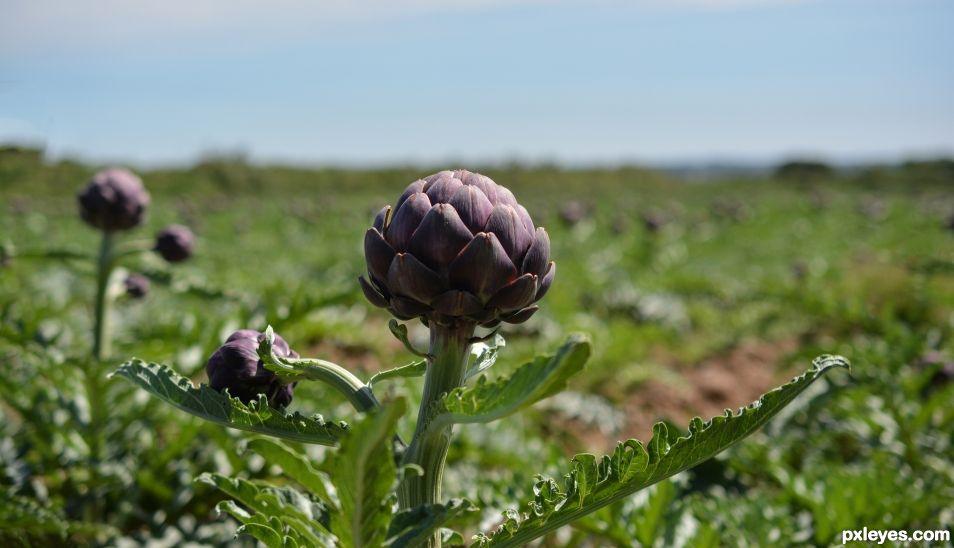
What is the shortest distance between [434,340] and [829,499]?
1410 millimetres

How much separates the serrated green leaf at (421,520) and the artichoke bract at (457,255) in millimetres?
220

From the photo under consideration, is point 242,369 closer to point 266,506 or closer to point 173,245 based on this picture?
point 266,506

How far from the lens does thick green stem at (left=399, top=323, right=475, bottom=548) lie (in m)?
0.89

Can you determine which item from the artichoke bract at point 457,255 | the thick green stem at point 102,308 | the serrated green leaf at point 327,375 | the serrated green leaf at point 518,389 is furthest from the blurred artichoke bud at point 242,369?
the thick green stem at point 102,308

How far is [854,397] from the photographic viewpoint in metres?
2.50

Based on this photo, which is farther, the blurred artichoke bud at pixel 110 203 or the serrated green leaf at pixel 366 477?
the blurred artichoke bud at pixel 110 203

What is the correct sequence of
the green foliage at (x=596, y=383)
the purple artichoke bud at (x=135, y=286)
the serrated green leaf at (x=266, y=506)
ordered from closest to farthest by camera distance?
the serrated green leaf at (x=266, y=506) → the green foliage at (x=596, y=383) → the purple artichoke bud at (x=135, y=286)

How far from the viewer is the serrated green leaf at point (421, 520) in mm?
765

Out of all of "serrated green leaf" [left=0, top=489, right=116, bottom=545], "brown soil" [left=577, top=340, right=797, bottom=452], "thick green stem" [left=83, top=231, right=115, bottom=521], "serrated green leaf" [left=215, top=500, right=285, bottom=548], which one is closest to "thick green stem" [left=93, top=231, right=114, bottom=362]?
"thick green stem" [left=83, top=231, right=115, bottom=521]

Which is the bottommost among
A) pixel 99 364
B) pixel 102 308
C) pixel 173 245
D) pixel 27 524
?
pixel 27 524

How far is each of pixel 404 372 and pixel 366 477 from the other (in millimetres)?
252

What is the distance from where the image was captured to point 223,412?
2.74ft

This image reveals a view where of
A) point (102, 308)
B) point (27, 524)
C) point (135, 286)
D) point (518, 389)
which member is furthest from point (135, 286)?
point (518, 389)

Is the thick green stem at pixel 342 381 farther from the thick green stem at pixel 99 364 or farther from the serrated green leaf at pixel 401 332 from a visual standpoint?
the thick green stem at pixel 99 364
